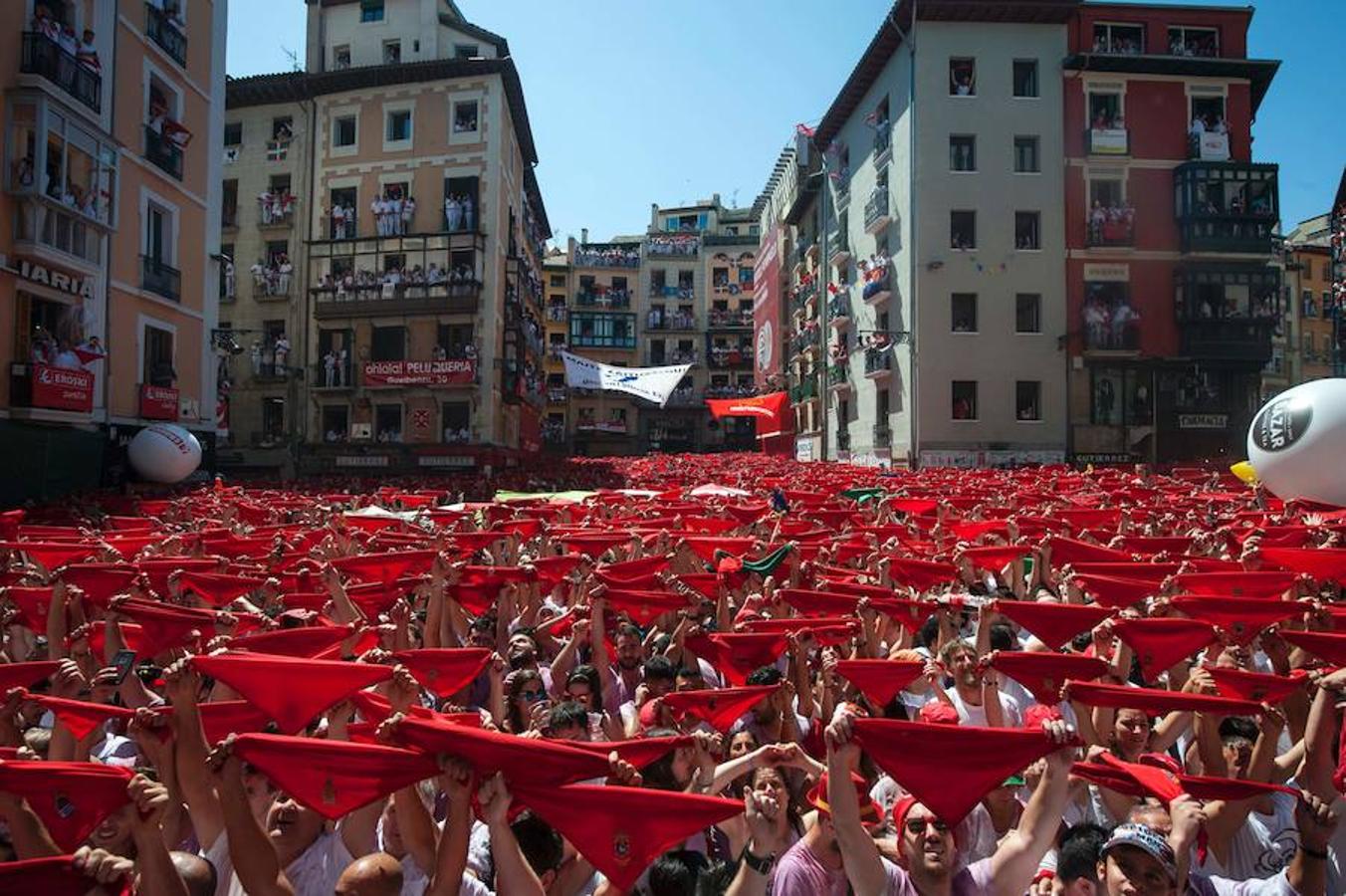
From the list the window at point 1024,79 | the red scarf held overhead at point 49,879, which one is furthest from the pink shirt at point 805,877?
the window at point 1024,79

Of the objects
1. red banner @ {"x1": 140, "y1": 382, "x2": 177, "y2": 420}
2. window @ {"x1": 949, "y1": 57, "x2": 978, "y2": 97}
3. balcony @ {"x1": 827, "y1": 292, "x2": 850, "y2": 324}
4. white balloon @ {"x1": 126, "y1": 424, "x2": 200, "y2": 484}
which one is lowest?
white balloon @ {"x1": 126, "y1": 424, "x2": 200, "y2": 484}

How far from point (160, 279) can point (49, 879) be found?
26.5m

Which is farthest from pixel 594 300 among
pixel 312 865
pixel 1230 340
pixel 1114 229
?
pixel 312 865

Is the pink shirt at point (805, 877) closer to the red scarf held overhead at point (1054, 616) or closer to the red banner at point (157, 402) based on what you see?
the red scarf held overhead at point (1054, 616)

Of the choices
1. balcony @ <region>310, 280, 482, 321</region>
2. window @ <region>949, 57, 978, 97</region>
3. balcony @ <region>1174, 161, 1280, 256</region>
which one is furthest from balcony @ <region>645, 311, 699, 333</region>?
balcony @ <region>1174, 161, 1280, 256</region>

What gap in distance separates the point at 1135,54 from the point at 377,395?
32752 millimetres

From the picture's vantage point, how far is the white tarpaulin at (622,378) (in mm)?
38062

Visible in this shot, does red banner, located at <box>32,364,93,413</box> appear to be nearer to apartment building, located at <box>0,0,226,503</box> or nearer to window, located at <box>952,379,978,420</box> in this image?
apartment building, located at <box>0,0,226,503</box>

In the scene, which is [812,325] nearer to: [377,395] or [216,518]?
[377,395]

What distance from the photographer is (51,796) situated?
3488mm

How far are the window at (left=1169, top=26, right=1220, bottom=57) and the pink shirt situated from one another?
42.3 meters

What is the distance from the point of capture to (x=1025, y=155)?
37.7 meters

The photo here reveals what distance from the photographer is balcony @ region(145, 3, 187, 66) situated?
25328 millimetres

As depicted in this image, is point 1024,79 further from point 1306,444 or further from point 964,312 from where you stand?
point 1306,444
